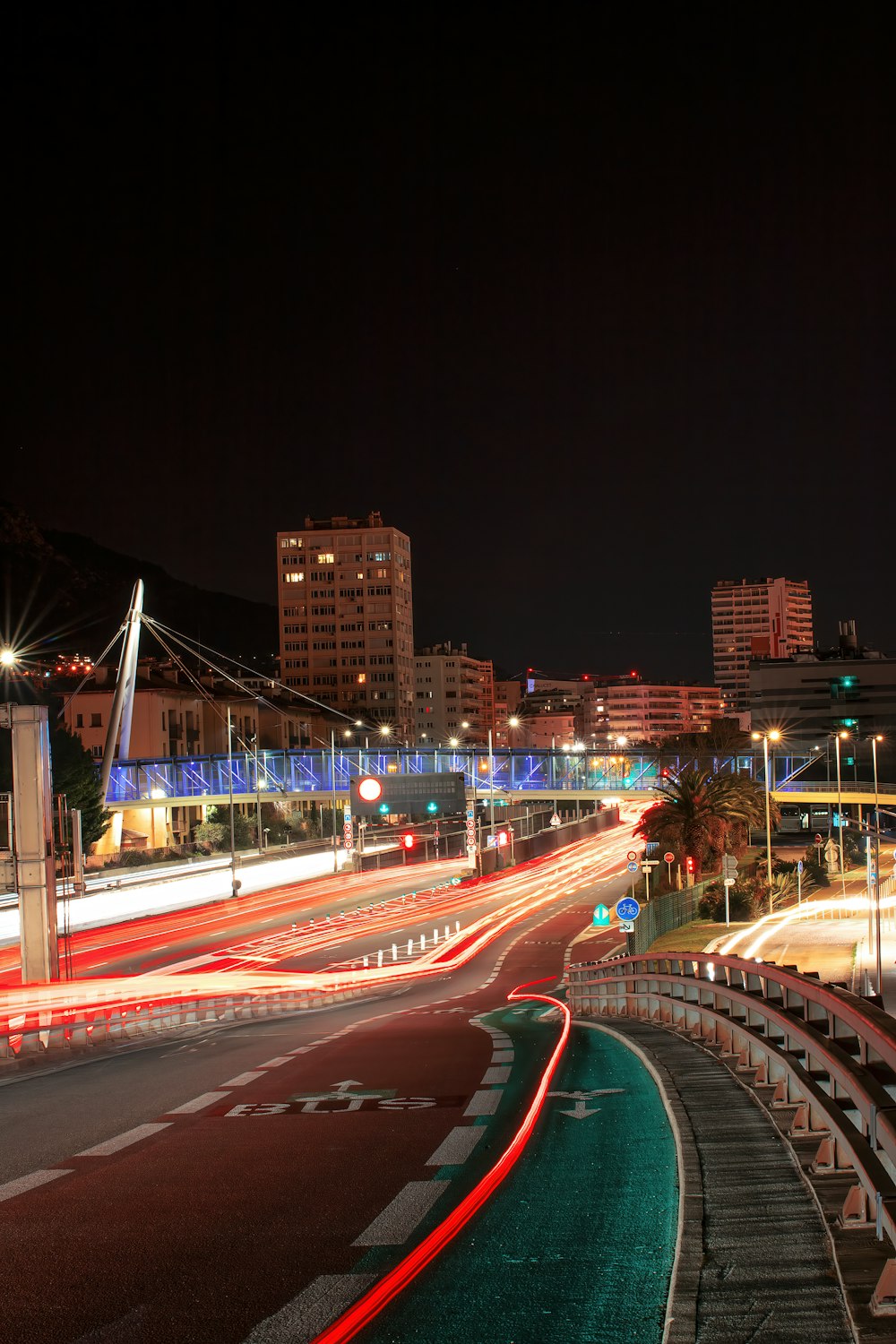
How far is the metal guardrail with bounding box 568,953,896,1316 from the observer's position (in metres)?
5.63

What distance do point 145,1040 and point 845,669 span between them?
13665cm

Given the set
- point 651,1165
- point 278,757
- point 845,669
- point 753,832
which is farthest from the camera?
point 845,669

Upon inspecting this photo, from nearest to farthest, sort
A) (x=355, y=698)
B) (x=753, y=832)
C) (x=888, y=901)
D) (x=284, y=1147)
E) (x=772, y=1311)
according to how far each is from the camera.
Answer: (x=772, y=1311)
(x=284, y=1147)
(x=888, y=901)
(x=753, y=832)
(x=355, y=698)

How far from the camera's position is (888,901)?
131ft

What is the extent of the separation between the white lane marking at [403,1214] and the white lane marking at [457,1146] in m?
0.71

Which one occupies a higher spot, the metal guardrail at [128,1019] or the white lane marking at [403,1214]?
the white lane marking at [403,1214]

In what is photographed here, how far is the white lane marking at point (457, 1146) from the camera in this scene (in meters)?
9.05

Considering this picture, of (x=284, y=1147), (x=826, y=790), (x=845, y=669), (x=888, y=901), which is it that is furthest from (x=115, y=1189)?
(x=845, y=669)

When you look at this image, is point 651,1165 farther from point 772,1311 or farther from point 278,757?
point 278,757

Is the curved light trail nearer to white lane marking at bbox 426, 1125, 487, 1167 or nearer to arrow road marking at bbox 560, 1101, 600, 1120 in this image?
white lane marking at bbox 426, 1125, 487, 1167

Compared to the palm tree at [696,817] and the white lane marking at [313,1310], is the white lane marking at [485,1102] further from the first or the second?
the palm tree at [696,817]

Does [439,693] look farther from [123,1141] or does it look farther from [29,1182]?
[29,1182]

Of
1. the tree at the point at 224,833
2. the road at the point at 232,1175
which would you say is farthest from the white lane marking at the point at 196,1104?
the tree at the point at 224,833

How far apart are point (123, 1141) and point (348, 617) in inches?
6477
